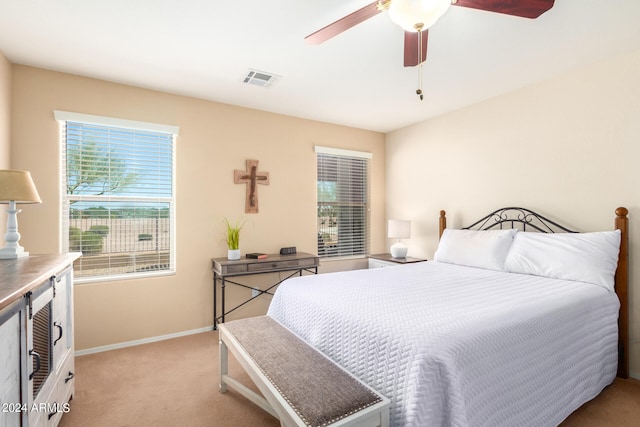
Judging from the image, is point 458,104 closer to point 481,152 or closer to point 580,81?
point 481,152

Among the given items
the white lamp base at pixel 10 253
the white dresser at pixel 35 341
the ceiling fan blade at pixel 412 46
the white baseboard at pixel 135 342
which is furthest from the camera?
the white baseboard at pixel 135 342

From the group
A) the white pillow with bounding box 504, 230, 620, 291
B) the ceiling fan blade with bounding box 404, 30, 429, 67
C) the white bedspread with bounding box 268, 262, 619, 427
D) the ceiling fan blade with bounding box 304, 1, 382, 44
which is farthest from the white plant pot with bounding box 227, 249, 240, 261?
the white pillow with bounding box 504, 230, 620, 291

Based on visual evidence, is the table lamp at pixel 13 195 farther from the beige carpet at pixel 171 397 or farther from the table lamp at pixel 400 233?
the table lamp at pixel 400 233

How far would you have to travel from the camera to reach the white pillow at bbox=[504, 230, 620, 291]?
235 centimetres

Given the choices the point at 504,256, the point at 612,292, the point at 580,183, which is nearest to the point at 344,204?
the point at 504,256

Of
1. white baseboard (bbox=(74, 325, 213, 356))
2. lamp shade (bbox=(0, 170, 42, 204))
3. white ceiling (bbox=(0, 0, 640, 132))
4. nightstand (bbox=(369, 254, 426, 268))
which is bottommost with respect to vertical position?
white baseboard (bbox=(74, 325, 213, 356))

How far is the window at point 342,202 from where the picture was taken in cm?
440

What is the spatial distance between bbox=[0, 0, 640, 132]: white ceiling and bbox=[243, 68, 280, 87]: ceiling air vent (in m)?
0.07

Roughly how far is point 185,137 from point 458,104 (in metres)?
3.03

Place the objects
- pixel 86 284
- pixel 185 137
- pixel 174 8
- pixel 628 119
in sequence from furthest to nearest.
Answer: pixel 185 137 < pixel 86 284 < pixel 628 119 < pixel 174 8

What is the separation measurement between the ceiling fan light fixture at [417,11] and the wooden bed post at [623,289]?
7.16 ft

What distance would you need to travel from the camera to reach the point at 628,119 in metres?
2.51

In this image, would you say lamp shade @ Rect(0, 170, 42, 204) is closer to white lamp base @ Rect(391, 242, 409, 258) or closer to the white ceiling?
the white ceiling

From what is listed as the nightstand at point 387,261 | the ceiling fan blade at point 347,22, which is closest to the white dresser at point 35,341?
the ceiling fan blade at point 347,22
